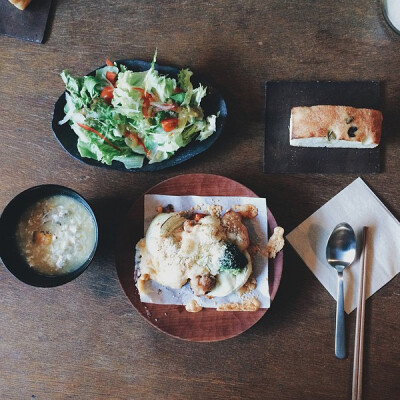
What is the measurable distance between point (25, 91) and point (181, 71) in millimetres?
695

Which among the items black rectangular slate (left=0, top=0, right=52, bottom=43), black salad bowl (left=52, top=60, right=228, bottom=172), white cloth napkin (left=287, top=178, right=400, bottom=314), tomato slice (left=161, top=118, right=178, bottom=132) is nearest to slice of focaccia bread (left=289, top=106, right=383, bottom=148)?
white cloth napkin (left=287, top=178, right=400, bottom=314)

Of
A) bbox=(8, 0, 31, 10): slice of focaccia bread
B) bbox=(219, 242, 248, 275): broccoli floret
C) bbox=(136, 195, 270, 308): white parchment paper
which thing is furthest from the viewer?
bbox=(8, 0, 31, 10): slice of focaccia bread

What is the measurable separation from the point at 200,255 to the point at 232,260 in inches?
5.3

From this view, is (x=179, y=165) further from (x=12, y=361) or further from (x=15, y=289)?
(x=12, y=361)

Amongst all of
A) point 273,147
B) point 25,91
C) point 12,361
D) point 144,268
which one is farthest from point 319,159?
point 12,361

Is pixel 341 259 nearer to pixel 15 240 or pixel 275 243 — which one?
pixel 275 243

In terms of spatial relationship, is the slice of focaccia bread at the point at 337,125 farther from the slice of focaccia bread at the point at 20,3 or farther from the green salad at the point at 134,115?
the slice of focaccia bread at the point at 20,3

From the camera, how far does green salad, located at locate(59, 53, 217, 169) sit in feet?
6.24

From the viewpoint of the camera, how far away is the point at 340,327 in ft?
6.33

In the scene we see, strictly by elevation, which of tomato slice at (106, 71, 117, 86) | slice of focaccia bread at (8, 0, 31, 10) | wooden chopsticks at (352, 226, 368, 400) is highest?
slice of focaccia bread at (8, 0, 31, 10)

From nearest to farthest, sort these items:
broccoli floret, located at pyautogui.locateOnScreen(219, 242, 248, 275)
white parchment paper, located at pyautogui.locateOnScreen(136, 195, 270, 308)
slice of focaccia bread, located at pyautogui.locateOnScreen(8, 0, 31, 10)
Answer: broccoli floret, located at pyautogui.locateOnScreen(219, 242, 248, 275) < white parchment paper, located at pyautogui.locateOnScreen(136, 195, 270, 308) < slice of focaccia bread, located at pyautogui.locateOnScreen(8, 0, 31, 10)

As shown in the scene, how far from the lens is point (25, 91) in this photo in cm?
208

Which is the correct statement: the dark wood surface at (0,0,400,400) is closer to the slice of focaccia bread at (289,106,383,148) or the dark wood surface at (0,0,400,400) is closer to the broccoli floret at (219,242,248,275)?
the slice of focaccia bread at (289,106,383,148)

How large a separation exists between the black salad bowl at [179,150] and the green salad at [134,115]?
24 millimetres
